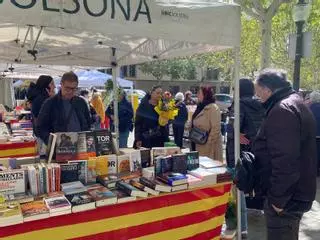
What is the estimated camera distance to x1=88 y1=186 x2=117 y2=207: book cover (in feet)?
8.17

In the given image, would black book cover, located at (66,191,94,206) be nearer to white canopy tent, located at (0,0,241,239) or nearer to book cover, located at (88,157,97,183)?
book cover, located at (88,157,97,183)

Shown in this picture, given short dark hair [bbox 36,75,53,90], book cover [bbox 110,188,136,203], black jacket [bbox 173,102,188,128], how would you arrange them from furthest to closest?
1. black jacket [bbox 173,102,188,128]
2. short dark hair [bbox 36,75,53,90]
3. book cover [bbox 110,188,136,203]

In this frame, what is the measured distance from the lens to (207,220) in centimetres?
312

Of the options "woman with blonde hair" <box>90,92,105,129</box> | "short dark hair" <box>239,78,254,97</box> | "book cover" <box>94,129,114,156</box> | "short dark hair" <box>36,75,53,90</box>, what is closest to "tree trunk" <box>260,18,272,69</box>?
"short dark hair" <box>239,78,254,97</box>

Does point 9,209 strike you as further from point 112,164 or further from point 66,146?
point 112,164

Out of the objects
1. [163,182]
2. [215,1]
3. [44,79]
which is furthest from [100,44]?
[163,182]

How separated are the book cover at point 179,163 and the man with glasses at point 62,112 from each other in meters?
1.49

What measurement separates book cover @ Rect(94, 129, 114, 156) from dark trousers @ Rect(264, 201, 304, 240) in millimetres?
1348

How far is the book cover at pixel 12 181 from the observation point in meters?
2.43

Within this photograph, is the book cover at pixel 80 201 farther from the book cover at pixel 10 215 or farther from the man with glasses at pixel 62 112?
the man with glasses at pixel 62 112

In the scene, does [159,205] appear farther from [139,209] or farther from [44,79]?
[44,79]

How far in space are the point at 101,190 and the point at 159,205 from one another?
0.45m

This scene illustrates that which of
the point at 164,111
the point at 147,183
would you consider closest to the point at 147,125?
the point at 164,111

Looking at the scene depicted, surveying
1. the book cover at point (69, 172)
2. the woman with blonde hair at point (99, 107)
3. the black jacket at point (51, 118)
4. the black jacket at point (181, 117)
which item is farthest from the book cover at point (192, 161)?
the woman with blonde hair at point (99, 107)
